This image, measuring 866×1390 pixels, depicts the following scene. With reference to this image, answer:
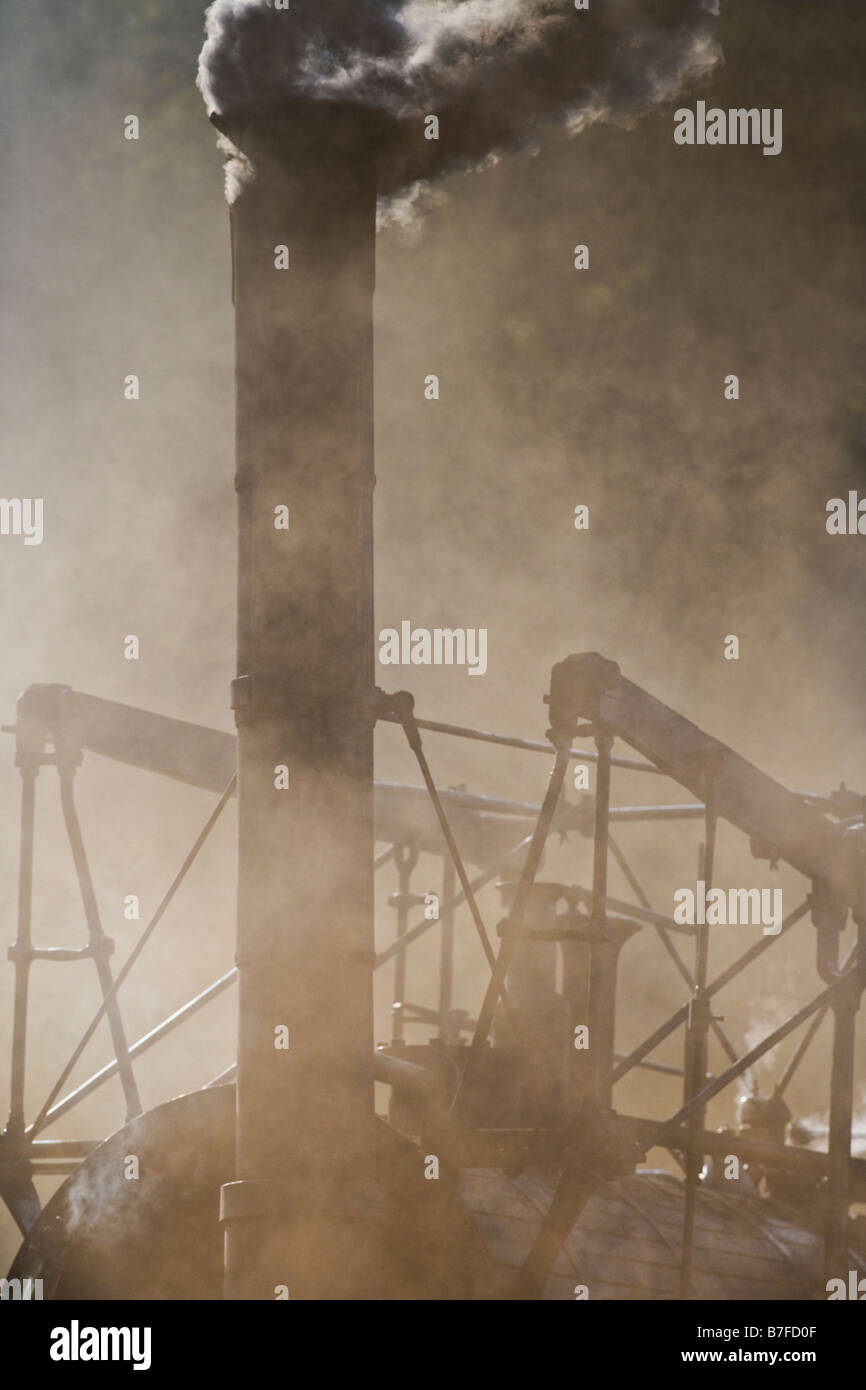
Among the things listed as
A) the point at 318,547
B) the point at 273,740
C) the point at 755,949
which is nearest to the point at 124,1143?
the point at 273,740

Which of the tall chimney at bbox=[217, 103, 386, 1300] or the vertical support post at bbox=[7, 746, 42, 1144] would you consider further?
the vertical support post at bbox=[7, 746, 42, 1144]

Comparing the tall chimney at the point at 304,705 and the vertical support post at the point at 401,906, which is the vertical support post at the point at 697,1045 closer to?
the tall chimney at the point at 304,705

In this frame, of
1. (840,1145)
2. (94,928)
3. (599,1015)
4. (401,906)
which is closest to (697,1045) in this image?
(599,1015)

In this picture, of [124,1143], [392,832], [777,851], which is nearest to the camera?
[124,1143]

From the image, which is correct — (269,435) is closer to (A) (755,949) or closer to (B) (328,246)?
(B) (328,246)

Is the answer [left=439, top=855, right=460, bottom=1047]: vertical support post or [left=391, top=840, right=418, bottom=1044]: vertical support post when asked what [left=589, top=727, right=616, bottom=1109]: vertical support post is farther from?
[left=391, top=840, right=418, bottom=1044]: vertical support post

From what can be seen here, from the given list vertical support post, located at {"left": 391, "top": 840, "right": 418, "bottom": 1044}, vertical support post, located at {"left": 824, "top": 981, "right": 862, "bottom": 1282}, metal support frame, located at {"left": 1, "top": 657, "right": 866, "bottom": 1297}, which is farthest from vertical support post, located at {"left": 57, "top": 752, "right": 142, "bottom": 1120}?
vertical support post, located at {"left": 824, "top": 981, "right": 862, "bottom": 1282}

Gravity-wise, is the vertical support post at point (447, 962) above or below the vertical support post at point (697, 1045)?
above

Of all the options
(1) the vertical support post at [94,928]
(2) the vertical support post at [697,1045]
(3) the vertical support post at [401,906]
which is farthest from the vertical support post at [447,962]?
(2) the vertical support post at [697,1045]

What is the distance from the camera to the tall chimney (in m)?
7.18

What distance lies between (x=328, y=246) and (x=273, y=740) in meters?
2.62

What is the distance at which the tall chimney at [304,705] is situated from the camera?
23.6ft

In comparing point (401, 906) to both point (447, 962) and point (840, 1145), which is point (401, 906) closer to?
point (447, 962)
